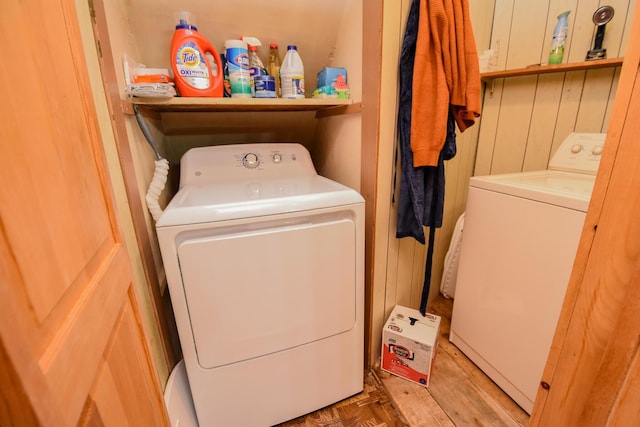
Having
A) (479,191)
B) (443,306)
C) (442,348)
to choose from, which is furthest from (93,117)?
(443,306)

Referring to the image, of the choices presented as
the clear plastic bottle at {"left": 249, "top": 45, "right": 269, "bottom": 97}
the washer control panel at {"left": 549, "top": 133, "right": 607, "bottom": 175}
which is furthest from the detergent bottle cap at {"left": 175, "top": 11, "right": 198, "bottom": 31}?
the washer control panel at {"left": 549, "top": 133, "right": 607, "bottom": 175}

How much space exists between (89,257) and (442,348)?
1872 mm

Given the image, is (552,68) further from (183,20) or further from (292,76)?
(183,20)

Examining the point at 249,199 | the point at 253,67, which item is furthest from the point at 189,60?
the point at 249,199

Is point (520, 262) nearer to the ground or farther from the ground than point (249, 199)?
nearer to the ground

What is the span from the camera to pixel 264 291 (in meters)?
1.10

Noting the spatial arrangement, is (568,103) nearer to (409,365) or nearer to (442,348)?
(442,348)

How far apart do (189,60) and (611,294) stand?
1453 millimetres

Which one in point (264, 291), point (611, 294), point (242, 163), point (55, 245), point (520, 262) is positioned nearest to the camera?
point (55, 245)

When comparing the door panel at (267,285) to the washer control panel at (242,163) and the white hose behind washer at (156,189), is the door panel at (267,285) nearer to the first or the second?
the white hose behind washer at (156,189)

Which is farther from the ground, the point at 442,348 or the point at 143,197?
the point at 143,197

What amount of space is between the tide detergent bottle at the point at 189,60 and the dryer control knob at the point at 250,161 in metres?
0.38

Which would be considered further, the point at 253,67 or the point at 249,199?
the point at 253,67

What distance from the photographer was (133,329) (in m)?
0.68
